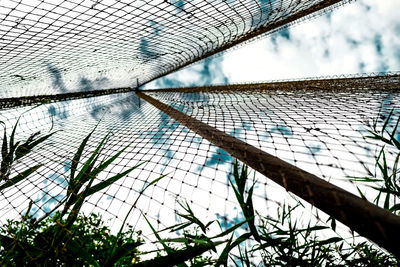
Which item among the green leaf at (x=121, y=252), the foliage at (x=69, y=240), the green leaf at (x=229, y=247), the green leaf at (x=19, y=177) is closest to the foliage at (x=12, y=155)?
the green leaf at (x=19, y=177)

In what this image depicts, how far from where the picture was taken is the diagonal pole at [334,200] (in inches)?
26.4

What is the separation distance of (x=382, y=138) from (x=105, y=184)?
6.79 ft

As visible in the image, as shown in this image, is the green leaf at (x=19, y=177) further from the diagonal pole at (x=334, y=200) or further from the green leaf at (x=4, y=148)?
the diagonal pole at (x=334, y=200)

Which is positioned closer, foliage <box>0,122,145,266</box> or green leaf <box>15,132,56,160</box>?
foliage <box>0,122,145,266</box>

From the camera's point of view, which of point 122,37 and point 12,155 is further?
point 122,37

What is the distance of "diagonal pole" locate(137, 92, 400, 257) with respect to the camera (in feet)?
2.20

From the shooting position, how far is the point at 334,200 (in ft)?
2.59

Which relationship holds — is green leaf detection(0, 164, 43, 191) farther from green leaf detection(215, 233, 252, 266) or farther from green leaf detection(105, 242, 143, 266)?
green leaf detection(215, 233, 252, 266)

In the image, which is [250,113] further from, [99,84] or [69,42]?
[99,84]

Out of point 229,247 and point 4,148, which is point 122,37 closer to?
point 4,148

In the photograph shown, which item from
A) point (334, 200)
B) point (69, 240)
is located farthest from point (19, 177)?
Result: point (334, 200)

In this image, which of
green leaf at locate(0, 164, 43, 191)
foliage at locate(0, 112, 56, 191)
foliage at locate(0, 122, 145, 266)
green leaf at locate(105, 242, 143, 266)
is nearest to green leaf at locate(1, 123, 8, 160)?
foliage at locate(0, 112, 56, 191)

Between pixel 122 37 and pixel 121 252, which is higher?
pixel 122 37

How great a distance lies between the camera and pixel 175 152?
62.5 inches
